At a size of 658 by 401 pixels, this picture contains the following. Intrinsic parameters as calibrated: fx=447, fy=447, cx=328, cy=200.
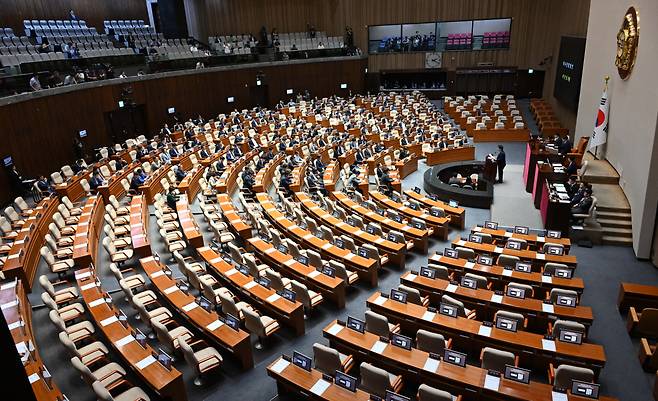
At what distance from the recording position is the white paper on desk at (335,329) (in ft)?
23.5

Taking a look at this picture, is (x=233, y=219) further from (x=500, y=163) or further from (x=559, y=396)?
(x=500, y=163)

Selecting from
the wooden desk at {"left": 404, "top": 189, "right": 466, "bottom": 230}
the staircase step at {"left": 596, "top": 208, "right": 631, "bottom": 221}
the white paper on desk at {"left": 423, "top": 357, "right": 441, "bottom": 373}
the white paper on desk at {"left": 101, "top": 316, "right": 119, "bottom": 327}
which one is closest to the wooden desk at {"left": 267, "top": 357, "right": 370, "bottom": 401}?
the white paper on desk at {"left": 423, "top": 357, "right": 441, "bottom": 373}

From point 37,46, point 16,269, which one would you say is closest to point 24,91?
point 37,46

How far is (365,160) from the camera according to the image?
18766mm

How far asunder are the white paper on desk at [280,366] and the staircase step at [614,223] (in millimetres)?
10033

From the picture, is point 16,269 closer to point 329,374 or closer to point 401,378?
point 329,374

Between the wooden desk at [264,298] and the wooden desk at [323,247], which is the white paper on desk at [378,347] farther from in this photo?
the wooden desk at [323,247]

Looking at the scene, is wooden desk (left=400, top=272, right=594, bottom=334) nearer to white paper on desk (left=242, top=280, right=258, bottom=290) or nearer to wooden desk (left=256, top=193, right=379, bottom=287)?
wooden desk (left=256, top=193, right=379, bottom=287)

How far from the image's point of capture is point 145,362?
645cm

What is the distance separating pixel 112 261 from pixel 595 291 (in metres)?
10.7

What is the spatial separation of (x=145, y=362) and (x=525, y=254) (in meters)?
7.94

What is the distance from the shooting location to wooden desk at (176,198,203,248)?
10953 mm

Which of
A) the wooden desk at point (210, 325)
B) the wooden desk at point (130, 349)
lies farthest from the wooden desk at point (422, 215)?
the wooden desk at point (130, 349)

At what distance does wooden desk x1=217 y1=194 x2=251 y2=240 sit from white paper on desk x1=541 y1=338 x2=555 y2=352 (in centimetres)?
720
